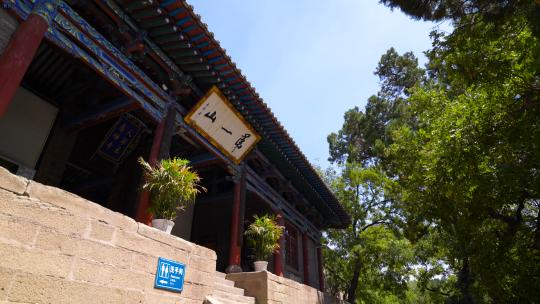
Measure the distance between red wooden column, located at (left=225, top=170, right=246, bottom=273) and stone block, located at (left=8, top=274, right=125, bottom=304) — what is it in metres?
4.17

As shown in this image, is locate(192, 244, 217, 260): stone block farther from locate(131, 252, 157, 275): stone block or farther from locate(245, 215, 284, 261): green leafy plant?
locate(245, 215, 284, 261): green leafy plant

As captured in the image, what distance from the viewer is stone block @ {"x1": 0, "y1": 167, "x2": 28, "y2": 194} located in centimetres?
273

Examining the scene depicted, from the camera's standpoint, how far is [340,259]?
52.6 ft

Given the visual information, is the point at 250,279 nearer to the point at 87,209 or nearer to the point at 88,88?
the point at 87,209

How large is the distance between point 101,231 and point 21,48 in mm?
2361

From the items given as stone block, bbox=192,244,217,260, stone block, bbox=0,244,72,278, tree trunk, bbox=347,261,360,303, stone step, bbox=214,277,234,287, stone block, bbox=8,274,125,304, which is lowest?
stone block, bbox=8,274,125,304

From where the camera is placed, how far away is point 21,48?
3.90 m

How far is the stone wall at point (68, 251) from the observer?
2717 millimetres

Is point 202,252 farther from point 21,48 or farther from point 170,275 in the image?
point 21,48

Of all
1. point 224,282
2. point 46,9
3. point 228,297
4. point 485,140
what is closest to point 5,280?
point 228,297

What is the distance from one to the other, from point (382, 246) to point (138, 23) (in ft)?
39.5

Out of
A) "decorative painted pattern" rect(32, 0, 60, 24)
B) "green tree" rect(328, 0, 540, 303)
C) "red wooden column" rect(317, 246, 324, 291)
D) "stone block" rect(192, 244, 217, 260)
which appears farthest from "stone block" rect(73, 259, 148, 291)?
"red wooden column" rect(317, 246, 324, 291)

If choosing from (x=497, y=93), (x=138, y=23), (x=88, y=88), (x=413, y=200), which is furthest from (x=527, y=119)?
(x=88, y=88)

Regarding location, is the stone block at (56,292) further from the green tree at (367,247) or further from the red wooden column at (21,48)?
the green tree at (367,247)
